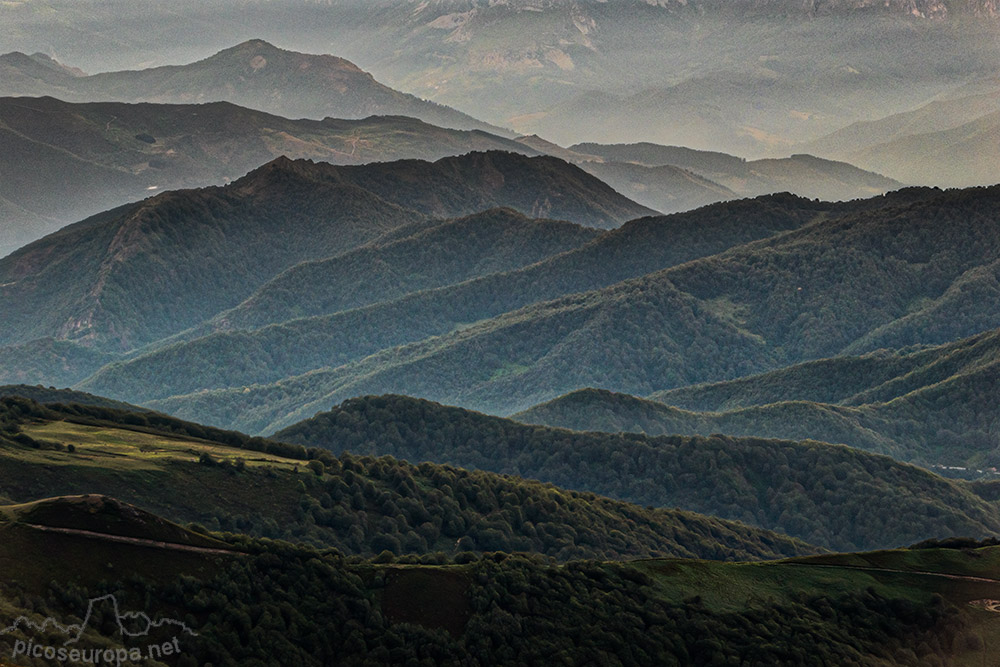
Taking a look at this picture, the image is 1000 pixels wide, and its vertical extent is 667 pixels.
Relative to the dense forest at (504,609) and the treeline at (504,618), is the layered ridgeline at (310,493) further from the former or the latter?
the dense forest at (504,609)

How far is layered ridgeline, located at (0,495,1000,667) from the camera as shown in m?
54.9

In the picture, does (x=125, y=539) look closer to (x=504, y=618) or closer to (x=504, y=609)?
(x=504, y=618)

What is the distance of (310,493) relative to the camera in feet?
303

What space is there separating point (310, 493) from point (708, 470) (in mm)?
61256

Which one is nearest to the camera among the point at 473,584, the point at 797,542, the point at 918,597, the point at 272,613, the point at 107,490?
the point at 272,613

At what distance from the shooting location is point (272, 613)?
58188mm

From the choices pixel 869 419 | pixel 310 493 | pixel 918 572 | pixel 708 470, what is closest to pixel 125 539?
pixel 310 493

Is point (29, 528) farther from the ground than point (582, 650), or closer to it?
farther from the ground

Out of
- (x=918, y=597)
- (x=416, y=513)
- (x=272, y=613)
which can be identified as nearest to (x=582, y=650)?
(x=272, y=613)

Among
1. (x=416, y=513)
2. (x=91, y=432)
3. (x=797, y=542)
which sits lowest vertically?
(x=797, y=542)

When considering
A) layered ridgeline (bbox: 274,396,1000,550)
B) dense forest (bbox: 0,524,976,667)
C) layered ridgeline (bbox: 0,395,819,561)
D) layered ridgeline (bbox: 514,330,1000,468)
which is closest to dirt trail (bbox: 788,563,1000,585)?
dense forest (bbox: 0,524,976,667)

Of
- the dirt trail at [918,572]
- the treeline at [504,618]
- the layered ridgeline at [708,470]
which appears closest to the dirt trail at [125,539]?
the treeline at [504,618]

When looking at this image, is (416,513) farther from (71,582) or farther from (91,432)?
(71,582)

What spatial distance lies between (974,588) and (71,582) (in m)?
38.4
